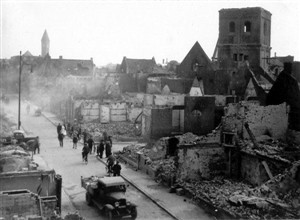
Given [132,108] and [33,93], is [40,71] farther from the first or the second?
[132,108]

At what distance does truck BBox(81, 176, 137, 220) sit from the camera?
16.1m

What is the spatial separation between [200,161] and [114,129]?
65.5ft

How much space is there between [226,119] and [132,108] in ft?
68.7

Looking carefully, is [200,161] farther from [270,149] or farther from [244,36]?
[244,36]

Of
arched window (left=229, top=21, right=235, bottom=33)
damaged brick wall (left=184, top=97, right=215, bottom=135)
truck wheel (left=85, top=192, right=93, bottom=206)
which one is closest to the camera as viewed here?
truck wheel (left=85, top=192, right=93, bottom=206)

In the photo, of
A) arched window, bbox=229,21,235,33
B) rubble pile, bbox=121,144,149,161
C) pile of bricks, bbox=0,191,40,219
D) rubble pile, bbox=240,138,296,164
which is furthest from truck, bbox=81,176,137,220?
arched window, bbox=229,21,235,33

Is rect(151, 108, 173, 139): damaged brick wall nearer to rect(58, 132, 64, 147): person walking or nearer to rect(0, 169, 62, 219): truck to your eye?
rect(58, 132, 64, 147): person walking

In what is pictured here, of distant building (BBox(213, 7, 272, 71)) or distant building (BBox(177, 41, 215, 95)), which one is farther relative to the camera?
distant building (BBox(177, 41, 215, 95))

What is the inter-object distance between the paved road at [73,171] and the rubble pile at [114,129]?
3421 millimetres

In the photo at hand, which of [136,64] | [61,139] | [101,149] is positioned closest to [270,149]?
[101,149]

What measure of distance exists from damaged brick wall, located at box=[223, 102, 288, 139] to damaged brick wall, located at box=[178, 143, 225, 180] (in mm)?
2978

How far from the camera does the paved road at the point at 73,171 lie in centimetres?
1789

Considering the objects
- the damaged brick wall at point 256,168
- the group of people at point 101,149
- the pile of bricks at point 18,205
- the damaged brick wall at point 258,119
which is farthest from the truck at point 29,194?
the damaged brick wall at point 258,119

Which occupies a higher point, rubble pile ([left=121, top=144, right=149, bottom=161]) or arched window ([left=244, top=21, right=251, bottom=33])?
arched window ([left=244, top=21, right=251, bottom=33])
